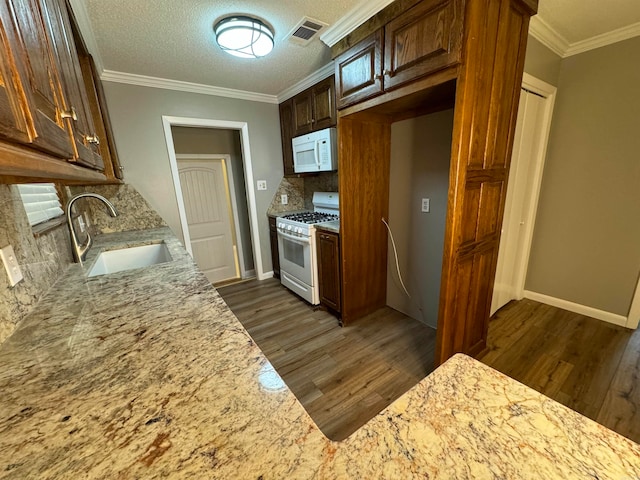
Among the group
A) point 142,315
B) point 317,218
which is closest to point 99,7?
point 142,315

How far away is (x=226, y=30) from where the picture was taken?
66.2 inches

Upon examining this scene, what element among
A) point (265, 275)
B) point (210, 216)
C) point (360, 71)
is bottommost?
point (265, 275)

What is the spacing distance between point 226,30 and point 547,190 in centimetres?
313

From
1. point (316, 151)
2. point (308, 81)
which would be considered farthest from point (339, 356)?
point (308, 81)

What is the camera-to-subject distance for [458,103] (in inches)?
50.6

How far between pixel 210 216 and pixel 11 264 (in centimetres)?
288

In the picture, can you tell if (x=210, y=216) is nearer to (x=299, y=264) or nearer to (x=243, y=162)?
(x=243, y=162)

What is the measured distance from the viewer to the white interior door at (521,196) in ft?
7.07

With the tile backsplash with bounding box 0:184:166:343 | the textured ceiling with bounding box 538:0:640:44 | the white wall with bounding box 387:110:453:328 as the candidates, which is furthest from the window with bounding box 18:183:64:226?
the textured ceiling with bounding box 538:0:640:44

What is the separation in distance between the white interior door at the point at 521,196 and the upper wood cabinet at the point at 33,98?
2747 millimetres

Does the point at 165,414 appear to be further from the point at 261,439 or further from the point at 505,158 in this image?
the point at 505,158

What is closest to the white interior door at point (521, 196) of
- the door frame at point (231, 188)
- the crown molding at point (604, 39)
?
the crown molding at point (604, 39)

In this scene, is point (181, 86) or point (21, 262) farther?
point (181, 86)

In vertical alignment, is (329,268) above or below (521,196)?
below
